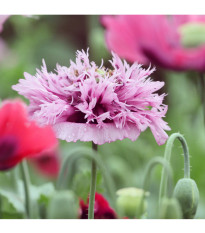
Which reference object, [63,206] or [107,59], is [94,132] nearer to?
[63,206]

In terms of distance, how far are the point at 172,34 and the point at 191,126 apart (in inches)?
13.5

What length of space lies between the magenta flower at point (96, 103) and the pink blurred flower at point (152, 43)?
0.04ft

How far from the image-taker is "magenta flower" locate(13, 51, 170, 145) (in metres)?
0.36

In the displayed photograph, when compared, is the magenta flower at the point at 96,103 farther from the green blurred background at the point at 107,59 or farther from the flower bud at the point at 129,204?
the green blurred background at the point at 107,59

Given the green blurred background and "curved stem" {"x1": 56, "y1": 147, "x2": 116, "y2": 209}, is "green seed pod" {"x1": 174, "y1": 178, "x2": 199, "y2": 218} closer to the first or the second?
"curved stem" {"x1": 56, "y1": 147, "x2": 116, "y2": 209}

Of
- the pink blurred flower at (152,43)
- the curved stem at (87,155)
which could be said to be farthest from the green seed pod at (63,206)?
the pink blurred flower at (152,43)

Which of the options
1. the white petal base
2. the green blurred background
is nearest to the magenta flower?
the white petal base

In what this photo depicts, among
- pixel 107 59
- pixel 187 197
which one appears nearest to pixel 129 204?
pixel 187 197

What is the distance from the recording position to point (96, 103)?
1.24 feet

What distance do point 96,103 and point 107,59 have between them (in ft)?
0.68

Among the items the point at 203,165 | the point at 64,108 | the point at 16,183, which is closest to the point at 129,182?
the point at 203,165
